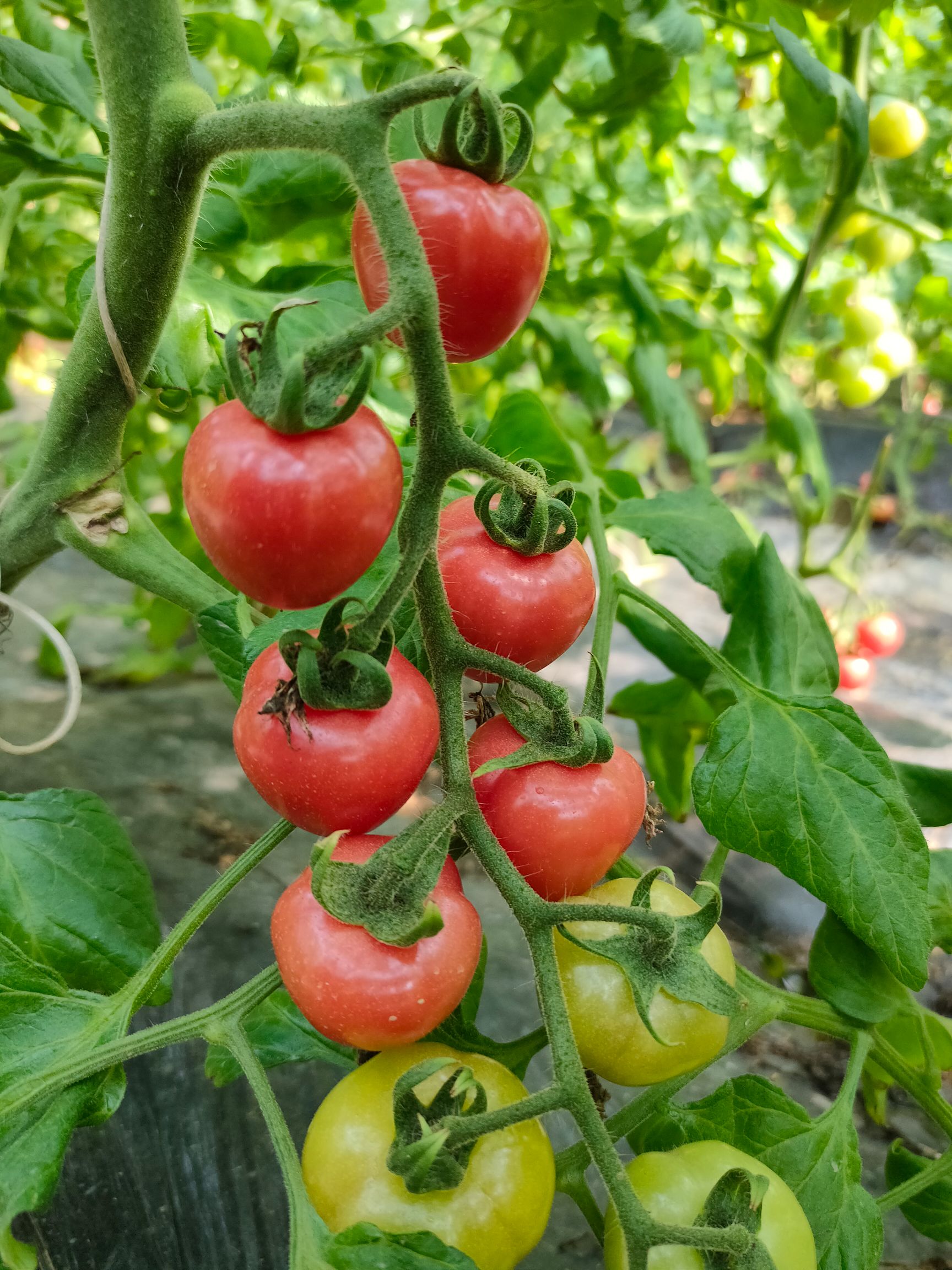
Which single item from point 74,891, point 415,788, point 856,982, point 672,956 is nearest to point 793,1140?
point 856,982

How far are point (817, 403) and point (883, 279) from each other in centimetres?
85

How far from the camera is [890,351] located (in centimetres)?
137

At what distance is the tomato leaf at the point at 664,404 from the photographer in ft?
3.01

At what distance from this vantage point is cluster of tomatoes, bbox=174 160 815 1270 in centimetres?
32

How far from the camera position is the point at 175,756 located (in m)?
0.96

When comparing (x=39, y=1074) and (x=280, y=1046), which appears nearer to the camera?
(x=39, y=1074)

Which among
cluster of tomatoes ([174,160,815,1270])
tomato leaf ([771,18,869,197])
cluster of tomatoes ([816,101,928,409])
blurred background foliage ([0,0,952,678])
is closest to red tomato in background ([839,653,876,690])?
blurred background foliage ([0,0,952,678])

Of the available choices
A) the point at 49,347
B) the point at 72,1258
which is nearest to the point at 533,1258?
the point at 72,1258

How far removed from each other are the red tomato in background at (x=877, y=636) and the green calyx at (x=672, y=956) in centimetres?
121

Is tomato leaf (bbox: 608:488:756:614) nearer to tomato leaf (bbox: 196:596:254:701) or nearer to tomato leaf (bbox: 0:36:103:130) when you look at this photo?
tomato leaf (bbox: 196:596:254:701)

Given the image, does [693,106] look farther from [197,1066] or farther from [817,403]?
[197,1066]

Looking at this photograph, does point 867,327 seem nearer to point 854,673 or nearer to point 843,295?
point 843,295

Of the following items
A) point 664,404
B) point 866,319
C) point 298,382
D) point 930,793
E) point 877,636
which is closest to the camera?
point 298,382

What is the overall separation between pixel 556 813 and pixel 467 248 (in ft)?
0.75
